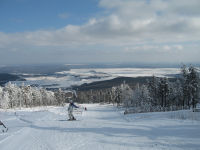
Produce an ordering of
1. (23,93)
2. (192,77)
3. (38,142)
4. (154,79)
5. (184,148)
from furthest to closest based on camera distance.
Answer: (23,93) → (154,79) → (192,77) → (38,142) → (184,148)

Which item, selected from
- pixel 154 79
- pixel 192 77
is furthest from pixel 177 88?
pixel 192 77

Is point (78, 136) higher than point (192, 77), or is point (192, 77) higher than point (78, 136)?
point (192, 77)

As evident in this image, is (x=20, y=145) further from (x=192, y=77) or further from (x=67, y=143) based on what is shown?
(x=192, y=77)

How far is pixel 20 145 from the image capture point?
1047 centimetres

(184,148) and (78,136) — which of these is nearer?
(184,148)

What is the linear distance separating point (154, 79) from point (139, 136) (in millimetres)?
49047

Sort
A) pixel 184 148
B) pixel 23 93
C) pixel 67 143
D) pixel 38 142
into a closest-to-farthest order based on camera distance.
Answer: pixel 184 148, pixel 67 143, pixel 38 142, pixel 23 93

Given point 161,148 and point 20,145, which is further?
point 20,145

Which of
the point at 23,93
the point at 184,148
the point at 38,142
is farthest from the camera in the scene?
the point at 23,93

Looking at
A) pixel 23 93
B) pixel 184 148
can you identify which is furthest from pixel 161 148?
pixel 23 93

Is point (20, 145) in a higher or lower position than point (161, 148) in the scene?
lower

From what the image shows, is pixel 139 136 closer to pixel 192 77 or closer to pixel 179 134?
pixel 179 134

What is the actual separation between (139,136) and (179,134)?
2057 mm

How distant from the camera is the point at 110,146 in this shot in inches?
349
